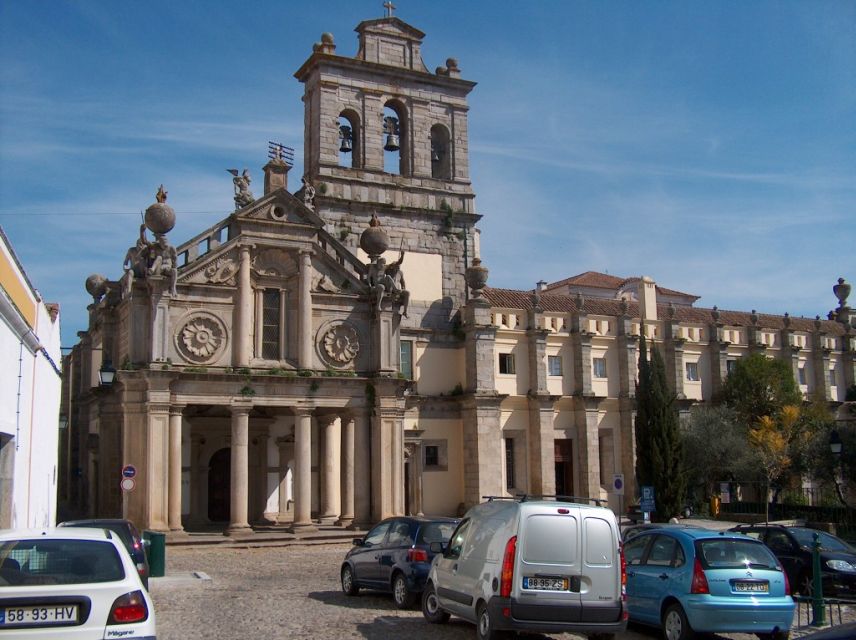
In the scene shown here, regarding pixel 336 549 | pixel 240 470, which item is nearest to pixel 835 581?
pixel 336 549

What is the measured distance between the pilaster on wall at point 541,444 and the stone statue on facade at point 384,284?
8518 millimetres

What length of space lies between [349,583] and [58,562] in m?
10.2

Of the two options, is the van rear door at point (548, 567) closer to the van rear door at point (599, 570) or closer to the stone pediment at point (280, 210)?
the van rear door at point (599, 570)

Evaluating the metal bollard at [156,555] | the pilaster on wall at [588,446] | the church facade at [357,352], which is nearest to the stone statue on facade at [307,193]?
the church facade at [357,352]

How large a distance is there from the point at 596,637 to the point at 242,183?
87.9ft

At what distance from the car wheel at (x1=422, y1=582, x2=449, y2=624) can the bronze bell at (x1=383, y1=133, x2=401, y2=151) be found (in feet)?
91.7

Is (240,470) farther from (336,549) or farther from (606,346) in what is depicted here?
(606,346)

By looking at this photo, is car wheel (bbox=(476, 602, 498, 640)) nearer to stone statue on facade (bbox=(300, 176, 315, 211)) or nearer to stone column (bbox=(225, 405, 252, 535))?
stone column (bbox=(225, 405, 252, 535))

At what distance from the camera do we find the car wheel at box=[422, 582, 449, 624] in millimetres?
14445

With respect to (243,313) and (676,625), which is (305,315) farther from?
(676,625)

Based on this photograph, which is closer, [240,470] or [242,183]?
[240,470]

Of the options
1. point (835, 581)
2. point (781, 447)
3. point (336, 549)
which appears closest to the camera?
point (835, 581)

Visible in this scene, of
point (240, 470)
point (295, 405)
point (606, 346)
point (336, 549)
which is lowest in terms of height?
point (336, 549)

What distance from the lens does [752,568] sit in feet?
43.5
